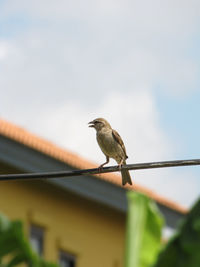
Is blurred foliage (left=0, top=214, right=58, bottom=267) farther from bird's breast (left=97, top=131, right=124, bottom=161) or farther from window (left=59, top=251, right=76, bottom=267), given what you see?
window (left=59, top=251, right=76, bottom=267)

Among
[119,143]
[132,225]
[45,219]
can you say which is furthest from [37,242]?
[132,225]

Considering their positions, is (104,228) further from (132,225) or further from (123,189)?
(132,225)

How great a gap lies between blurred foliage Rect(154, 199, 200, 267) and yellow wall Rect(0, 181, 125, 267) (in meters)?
14.4

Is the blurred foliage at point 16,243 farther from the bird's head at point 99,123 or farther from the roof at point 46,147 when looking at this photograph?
the roof at point 46,147

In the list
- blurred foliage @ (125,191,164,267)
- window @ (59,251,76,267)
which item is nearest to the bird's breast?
blurred foliage @ (125,191,164,267)

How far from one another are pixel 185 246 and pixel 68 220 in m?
16.9

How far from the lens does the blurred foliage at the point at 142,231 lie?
6523 mm

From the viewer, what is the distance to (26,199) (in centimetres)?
2138

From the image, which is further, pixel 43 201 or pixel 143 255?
pixel 43 201

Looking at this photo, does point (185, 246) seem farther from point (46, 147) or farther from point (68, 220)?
point (68, 220)

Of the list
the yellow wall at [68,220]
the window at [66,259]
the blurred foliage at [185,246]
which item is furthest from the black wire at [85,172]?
Answer: the window at [66,259]

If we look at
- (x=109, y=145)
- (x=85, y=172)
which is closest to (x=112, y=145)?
(x=109, y=145)

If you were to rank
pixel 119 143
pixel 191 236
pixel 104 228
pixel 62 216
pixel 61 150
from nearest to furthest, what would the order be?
pixel 191 236, pixel 119 143, pixel 61 150, pixel 62 216, pixel 104 228

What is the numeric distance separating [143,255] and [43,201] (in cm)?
1539
